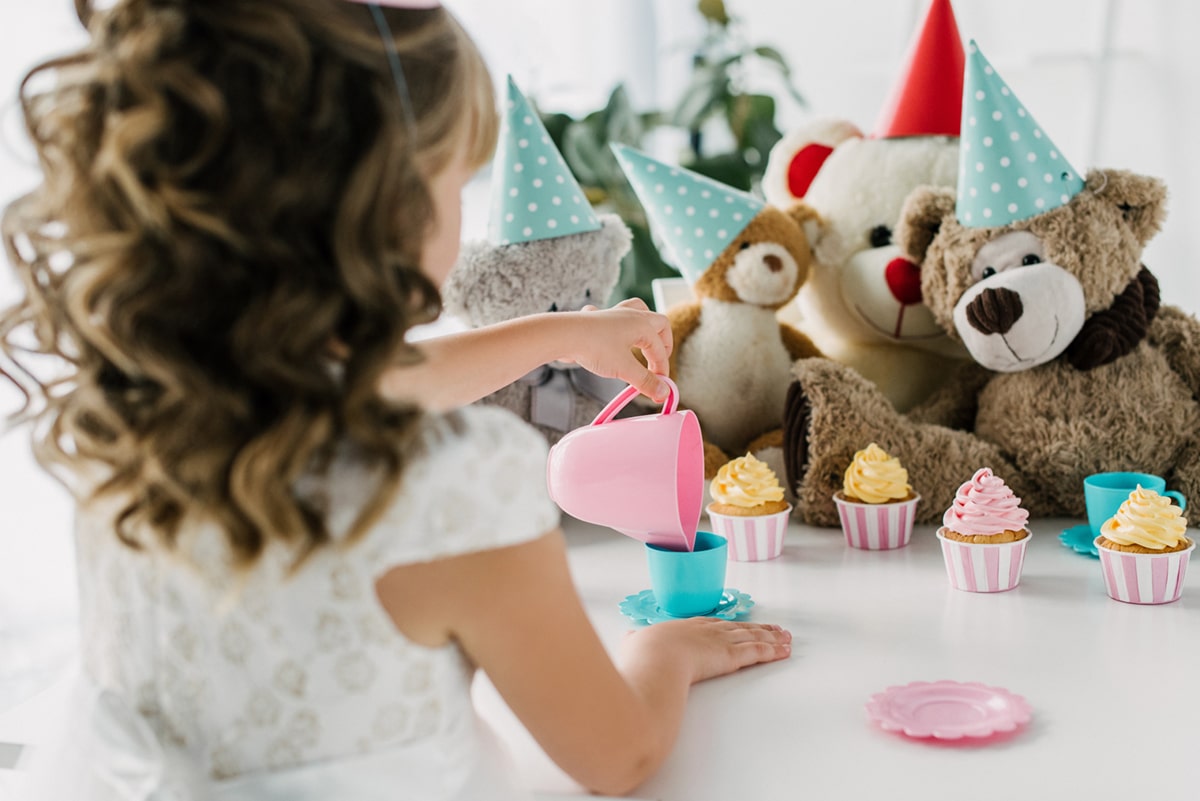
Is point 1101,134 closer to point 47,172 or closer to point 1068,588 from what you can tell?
point 1068,588

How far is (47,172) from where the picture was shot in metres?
0.56

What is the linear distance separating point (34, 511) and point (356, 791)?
1222 millimetres

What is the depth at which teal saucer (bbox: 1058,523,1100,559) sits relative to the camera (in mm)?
1054

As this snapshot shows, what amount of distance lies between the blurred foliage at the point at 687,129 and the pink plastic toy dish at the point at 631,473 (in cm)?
105

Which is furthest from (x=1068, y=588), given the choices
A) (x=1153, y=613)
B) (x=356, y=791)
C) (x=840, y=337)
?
(x=356, y=791)

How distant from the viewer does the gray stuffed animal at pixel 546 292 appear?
3.92 ft

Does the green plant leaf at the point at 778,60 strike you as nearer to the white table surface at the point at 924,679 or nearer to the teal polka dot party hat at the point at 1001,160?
the teal polka dot party hat at the point at 1001,160

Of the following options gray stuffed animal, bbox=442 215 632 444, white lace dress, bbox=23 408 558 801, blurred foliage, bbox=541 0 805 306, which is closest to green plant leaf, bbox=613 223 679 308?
blurred foliage, bbox=541 0 805 306

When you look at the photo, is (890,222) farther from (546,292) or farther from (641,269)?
(641,269)

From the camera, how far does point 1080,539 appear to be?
1.09 m

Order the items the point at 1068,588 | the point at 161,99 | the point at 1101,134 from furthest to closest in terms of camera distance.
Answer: the point at 1101,134, the point at 1068,588, the point at 161,99

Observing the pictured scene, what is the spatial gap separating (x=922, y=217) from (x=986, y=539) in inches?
16.2

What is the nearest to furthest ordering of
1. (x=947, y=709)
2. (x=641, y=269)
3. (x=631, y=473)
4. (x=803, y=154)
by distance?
1. (x=947, y=709)
2. (x=631, y=473)
3. (x=803, y=154)
4. (x=641, y=269)

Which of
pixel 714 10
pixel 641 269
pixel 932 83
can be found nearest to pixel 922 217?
pixel 932 83
